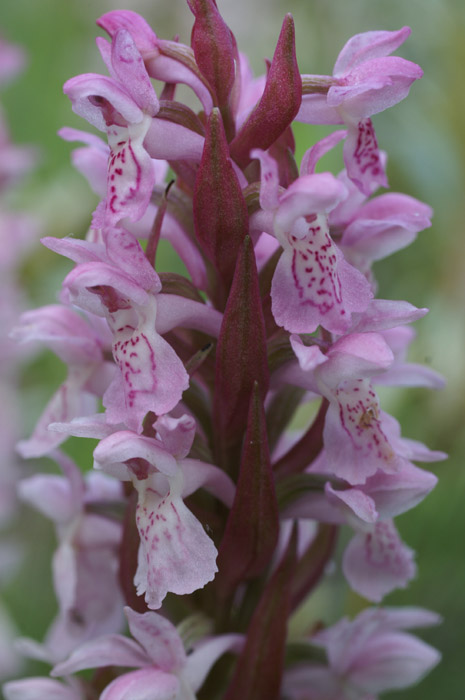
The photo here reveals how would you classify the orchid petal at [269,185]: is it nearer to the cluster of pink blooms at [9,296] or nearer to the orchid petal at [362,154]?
the orchid petal at [362,154]

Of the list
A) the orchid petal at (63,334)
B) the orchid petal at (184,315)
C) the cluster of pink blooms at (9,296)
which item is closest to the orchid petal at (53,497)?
the orchid petal at (63,334)

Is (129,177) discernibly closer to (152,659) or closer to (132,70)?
(132,70)

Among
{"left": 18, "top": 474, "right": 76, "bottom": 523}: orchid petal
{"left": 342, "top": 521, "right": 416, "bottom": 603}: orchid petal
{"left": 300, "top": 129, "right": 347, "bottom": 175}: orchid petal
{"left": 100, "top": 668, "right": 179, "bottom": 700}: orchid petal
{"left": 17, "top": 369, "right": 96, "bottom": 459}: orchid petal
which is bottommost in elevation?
{"left": 100, "top": 668, "right": 179, "bottom": 700}: orchid petal

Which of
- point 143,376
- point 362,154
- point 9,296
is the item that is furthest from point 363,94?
point 9,296

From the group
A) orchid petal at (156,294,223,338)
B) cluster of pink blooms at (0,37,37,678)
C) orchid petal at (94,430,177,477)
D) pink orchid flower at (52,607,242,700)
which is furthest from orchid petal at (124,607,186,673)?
cluster of pink blooms at (0,37,37,678)

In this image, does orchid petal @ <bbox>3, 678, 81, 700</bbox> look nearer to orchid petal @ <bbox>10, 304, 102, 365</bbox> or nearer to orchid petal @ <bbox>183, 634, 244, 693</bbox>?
orchid petal @ <bbox>183, 634, 244, 693</bbox>

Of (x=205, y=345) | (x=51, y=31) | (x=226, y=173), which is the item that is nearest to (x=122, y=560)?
(x=205, y=345)

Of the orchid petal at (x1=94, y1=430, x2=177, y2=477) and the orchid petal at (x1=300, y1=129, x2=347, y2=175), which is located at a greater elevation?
the orchid petal at (x1=300, y1=129, x2=347, y2=175)
